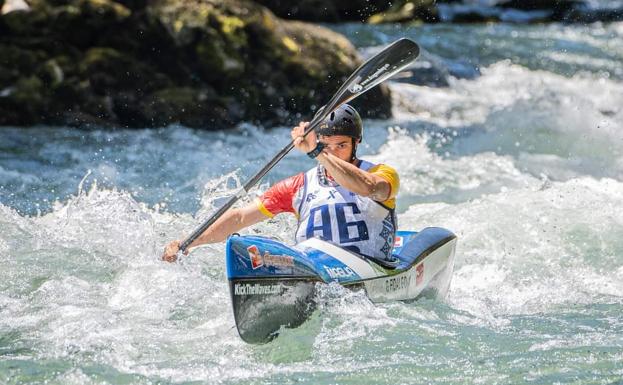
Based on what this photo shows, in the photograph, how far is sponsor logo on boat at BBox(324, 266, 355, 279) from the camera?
522cm

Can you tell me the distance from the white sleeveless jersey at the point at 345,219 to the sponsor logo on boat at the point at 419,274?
1.15 ft

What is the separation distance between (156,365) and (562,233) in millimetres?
4556

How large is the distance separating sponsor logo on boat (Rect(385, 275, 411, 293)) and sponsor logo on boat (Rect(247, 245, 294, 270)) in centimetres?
84

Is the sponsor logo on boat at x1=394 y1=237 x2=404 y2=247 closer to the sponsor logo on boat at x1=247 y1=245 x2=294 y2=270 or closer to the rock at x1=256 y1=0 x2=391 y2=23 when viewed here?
the sponsor logo on boat at x1=247 y1=245 x2=294 y2=270

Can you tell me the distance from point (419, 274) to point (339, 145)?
1.02 meters

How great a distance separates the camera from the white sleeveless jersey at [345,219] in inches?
219

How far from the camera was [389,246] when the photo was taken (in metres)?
5.75

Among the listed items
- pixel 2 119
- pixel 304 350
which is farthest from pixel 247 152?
pixel 304 350

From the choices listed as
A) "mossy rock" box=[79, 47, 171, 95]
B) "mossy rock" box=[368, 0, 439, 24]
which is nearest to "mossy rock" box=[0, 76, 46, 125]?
"mossy rock" box=[79, 47, 171, 95]

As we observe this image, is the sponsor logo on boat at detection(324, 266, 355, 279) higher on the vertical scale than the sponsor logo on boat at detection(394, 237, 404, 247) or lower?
higher

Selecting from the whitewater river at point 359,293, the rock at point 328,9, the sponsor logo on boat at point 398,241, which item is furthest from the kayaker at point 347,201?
the rock at point 328,9

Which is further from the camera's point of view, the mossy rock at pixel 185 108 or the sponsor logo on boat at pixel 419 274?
the mossy rock at pixel 185 108

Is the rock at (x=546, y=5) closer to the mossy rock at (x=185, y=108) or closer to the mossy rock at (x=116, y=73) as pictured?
the mossy rock at (x=185, y=108)

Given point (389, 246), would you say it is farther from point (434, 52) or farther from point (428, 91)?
point (434, 52)
